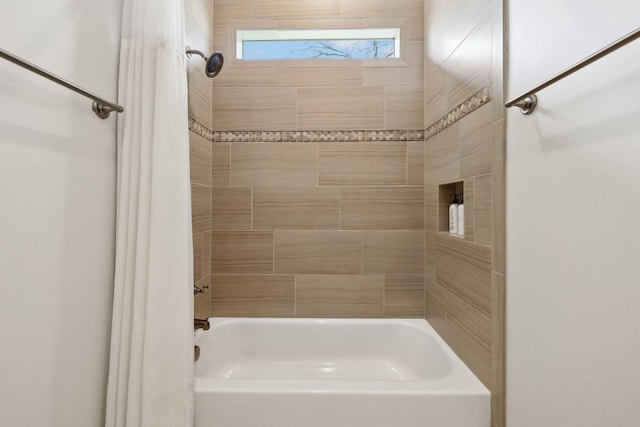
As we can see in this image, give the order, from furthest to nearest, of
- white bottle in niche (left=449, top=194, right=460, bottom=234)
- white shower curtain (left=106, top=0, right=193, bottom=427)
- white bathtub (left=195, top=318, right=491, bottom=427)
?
white bottle in niche (left=449, top=194, right=460, bottom=234), white bathtub (left=195, top=318, right=491, bottom=427), white shower curtain (left=106, top=0, right=193, bottom=427)

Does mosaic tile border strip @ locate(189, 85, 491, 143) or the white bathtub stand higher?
mosaic tile border strip @ locate(189, 85, 491, 143)

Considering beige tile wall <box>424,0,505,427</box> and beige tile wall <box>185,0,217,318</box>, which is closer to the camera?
beige tile wall <box>424,0,505,427</box>

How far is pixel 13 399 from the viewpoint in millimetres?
742

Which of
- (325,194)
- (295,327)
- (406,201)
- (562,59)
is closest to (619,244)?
(562,59)

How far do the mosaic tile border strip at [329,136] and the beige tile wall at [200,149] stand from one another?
24cm

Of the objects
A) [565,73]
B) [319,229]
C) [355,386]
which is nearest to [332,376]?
→ [355,386]

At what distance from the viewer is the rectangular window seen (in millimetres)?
2002

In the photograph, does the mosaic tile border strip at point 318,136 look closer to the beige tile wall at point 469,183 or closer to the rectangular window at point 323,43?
the beige tile wall at point 469,183

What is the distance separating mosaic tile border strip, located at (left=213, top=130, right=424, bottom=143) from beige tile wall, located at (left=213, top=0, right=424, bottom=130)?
1.2 inches

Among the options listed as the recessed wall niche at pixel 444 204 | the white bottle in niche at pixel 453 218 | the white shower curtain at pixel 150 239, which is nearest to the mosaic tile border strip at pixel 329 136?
the recessed wall niche at pixel 444 204

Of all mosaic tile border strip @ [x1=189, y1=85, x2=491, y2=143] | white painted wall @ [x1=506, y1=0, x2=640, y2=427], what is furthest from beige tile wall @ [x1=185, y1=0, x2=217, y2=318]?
white painted wall @ [x1=506, y1=0, x2=640, y2=427]

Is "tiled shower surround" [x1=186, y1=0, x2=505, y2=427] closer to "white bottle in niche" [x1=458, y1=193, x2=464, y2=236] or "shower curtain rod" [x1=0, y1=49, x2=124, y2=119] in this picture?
"white bottle in niche" [x1=458, y1=193, x2=464, y2=236]

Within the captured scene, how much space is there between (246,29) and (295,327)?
1871 millimetres

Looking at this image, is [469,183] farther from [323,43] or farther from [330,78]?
[323,43]
